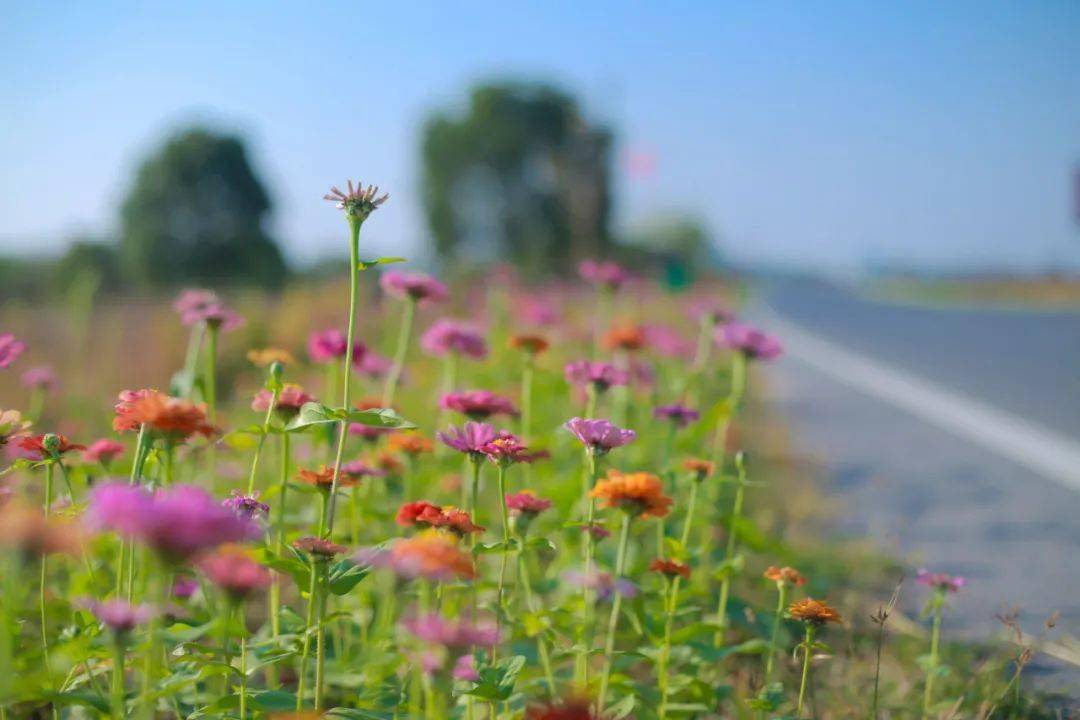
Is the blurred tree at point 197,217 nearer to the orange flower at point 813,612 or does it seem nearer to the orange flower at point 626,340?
the orange flower at point 626,340

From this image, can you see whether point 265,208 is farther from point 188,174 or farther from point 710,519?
point 710,519

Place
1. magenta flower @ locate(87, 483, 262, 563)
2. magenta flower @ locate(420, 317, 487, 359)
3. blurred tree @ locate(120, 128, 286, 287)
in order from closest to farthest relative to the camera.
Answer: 1. magenta flower @ locate(87, 483, 262, 563)
2. magenta flower @ locate(420, 317, 487, 359)
3. blurred tree @ locate(120, 128, 286, 287)

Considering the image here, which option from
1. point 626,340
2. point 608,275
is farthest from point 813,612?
point 608,275

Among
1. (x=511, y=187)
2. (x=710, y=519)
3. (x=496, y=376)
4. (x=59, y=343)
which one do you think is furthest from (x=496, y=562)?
(x=511, y=187)

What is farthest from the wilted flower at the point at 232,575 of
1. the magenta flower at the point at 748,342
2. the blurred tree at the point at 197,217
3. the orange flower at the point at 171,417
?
the blurred tree at the point at 197,217

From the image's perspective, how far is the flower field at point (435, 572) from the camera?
0.86m

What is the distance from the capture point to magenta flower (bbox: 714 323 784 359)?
206 cm

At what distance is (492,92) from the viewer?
91.8 ft

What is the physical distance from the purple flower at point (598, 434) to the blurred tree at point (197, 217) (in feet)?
67.6

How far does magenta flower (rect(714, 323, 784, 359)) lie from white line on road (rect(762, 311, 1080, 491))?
183 cm

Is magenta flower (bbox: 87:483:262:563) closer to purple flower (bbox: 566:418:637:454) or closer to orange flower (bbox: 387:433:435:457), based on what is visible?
purple flower (bbox: 566:418:637:454)

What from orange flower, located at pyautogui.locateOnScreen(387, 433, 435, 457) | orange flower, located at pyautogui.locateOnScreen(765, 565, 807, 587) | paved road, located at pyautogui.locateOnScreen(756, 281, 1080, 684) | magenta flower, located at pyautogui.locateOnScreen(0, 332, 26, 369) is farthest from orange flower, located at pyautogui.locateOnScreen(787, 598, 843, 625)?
magenta flower, located at pyautogui.locateOnScreen(0, 332, 26, 369)

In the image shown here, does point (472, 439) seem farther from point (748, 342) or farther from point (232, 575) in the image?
point (748, 342)

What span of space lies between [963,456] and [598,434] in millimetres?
3162
